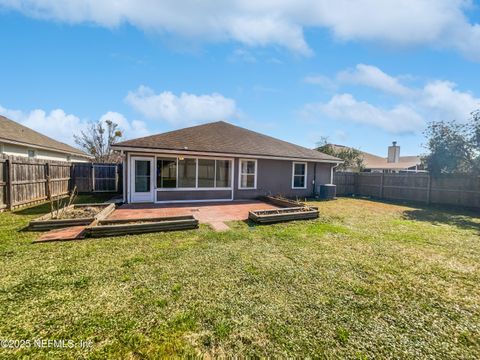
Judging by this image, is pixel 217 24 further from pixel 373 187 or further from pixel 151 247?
pixel 373 187

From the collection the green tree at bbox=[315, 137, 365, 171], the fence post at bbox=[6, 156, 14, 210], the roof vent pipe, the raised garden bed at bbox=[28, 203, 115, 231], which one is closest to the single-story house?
the raised garden bed at bbox=[28, 203, 115, 231]

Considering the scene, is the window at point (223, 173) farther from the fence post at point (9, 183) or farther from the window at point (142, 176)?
the fence post at point (9, 183)

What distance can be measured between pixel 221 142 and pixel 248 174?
2313 millimetres

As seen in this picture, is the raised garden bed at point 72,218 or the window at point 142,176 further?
the window at point 142,176

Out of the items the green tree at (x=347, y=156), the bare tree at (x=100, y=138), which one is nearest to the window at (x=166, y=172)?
the bare tree at (x=100, y=138)

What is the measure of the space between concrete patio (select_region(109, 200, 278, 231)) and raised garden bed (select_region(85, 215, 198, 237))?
2.60ft

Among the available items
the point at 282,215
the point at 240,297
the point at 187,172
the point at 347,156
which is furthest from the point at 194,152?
the point at 347,156

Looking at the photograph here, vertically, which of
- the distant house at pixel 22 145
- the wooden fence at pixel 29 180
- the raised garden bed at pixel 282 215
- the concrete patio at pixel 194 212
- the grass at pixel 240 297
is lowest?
the grass at pixel 240 297

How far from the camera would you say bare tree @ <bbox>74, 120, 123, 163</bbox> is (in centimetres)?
2680

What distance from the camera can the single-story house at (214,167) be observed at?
33.6ft

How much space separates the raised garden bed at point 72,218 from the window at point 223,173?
202 inches

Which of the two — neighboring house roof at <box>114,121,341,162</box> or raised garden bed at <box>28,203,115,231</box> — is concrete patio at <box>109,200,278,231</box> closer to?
raised garden bed at <box>28,203,115,231</box>

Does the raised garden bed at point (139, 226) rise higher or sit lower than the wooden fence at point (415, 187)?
lower

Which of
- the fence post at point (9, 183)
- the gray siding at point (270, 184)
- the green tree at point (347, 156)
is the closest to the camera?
the fence post at point (9, 183)
